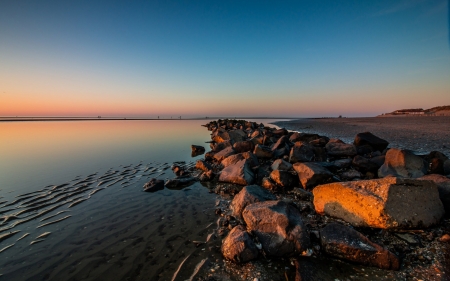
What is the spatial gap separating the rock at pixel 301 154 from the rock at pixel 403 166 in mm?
2977

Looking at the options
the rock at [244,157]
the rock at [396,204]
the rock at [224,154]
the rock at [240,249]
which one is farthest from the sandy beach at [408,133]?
the rock at [240,249]

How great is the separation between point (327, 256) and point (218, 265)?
226 cm

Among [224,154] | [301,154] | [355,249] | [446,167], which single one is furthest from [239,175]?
[446,167]

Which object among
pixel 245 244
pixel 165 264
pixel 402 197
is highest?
pixel 402 197

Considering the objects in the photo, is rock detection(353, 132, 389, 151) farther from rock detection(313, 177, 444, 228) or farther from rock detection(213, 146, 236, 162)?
rock detection(313, 177, 444, 228)

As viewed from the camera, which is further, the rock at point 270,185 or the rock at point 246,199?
the rock at point 270,185

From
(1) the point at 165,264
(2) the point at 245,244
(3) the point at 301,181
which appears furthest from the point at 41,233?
(3) the point at 301,181

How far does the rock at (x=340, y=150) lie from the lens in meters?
10.8

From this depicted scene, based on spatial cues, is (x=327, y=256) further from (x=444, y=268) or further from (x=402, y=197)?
(x=402, y=197)

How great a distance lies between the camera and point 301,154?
34.3 ft

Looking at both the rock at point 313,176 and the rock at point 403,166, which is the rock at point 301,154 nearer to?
the rock at point 313,176

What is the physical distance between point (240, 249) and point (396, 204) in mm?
3758

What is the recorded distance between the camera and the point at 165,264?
4.51 m

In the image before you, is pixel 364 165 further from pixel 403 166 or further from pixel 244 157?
pixel 244 157
